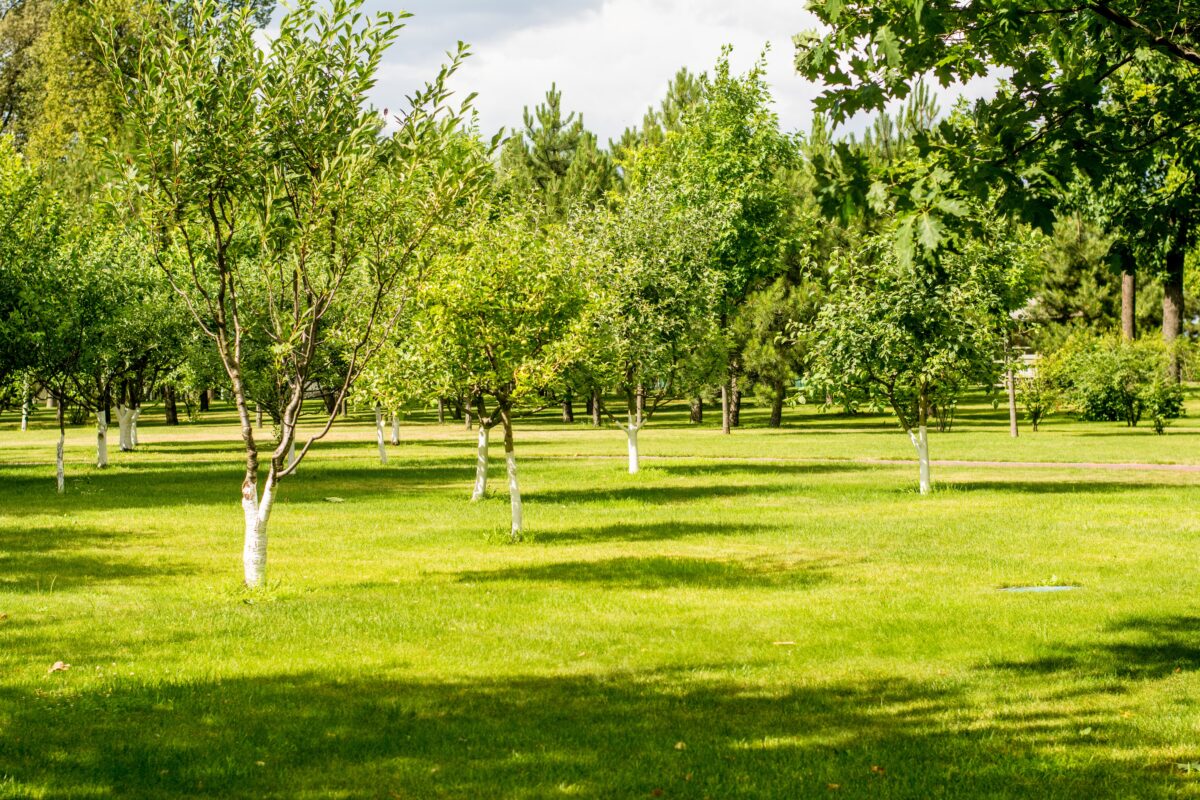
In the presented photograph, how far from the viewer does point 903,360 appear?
85.5 ft

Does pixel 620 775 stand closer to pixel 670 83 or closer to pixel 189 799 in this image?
pixel 189 799

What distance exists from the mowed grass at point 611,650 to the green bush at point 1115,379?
28.3 m

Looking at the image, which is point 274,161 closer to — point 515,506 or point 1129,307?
point 515,506

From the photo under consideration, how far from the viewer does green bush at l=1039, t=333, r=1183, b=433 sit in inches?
1997

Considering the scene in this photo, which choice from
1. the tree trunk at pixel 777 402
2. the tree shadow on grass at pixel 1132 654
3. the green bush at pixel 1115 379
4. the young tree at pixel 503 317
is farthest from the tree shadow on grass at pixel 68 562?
the tree trunk at pixel 777 402

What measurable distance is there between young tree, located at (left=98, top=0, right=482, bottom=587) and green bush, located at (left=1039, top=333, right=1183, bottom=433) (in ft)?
145

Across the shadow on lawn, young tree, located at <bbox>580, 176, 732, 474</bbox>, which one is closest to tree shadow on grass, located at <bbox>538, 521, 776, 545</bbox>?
young tree, located at <bbox>580, 176, 732, 474</bbox>

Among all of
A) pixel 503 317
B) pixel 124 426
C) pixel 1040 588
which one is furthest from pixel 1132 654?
pixel 124 426

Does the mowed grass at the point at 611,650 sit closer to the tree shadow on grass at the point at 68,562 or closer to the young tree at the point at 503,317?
the tree shadow on grass at the point at 68,562

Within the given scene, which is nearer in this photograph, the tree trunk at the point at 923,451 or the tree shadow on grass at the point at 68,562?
the tree shadow on grass at the point at 68,562

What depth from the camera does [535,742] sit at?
26.7 feet

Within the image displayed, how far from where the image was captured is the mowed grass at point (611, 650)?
752cm

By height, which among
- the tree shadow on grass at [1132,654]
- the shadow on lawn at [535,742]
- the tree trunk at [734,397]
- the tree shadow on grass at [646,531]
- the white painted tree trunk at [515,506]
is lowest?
the tree shadow on grass at [646,531]

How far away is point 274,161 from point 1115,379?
4781 centimetres
